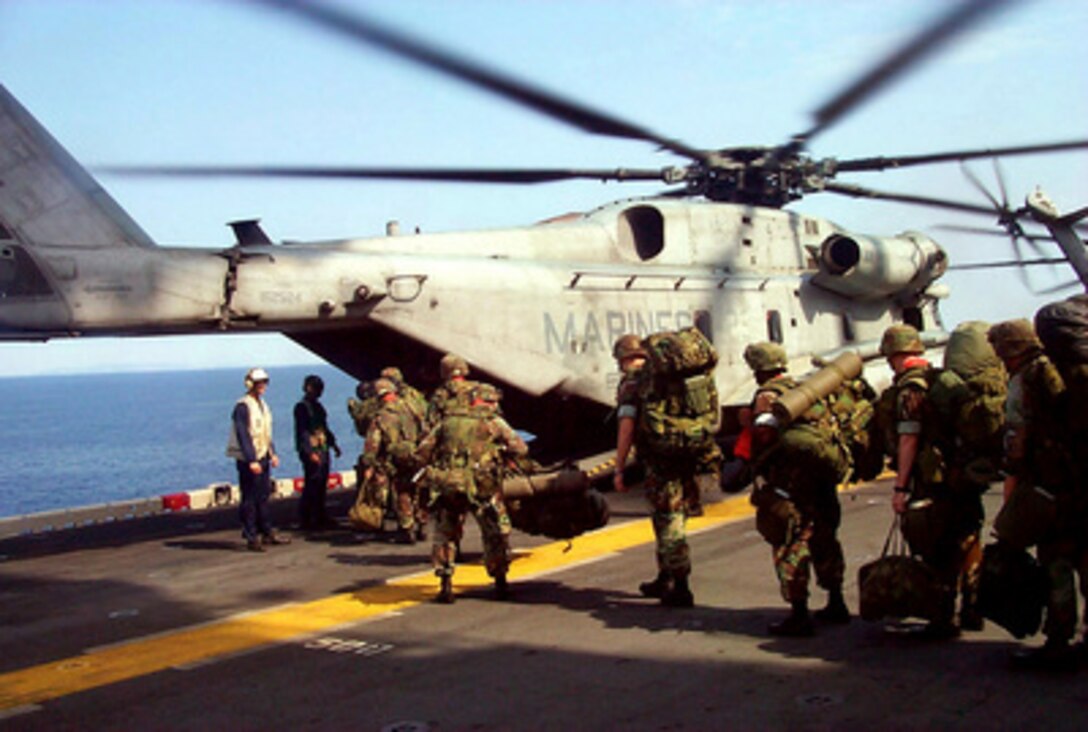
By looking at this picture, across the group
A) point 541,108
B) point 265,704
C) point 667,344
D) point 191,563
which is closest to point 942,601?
point 667,344

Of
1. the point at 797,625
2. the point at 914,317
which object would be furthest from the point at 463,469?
the point at 914,317

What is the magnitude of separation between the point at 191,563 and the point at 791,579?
6.02m

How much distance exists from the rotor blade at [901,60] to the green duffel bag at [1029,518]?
2.50 metres

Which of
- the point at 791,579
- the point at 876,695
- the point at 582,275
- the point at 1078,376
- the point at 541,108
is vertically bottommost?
the point at 876,695

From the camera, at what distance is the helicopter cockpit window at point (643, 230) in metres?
13.6

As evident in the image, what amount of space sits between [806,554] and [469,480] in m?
2.44

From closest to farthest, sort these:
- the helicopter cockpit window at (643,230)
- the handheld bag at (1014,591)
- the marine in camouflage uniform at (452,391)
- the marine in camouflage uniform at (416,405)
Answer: the handheld bag at (1014,591) < the marine in camouflage uniform at (452,391) < the marine in camouflage uniform at (416,405) < the helicopter cockpit window at (643,230)

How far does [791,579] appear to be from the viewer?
5.92m

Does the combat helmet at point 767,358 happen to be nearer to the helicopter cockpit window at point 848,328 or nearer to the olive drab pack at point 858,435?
the olive drab pack at point 858,435

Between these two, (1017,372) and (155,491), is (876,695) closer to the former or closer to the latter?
(1017,372)

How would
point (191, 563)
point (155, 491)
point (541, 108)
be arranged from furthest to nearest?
point (155, 491) → point (191, 563) → point (541, 108)

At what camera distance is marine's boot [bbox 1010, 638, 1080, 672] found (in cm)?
504

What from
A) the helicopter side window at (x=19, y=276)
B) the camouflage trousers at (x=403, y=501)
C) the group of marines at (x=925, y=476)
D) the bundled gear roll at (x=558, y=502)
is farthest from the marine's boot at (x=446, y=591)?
the helicopter side window at (x=19, y=276)

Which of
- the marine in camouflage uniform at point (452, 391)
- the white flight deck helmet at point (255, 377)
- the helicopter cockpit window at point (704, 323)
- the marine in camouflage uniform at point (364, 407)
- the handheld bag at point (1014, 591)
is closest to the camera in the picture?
the handheld bag at point (1014, 591)
